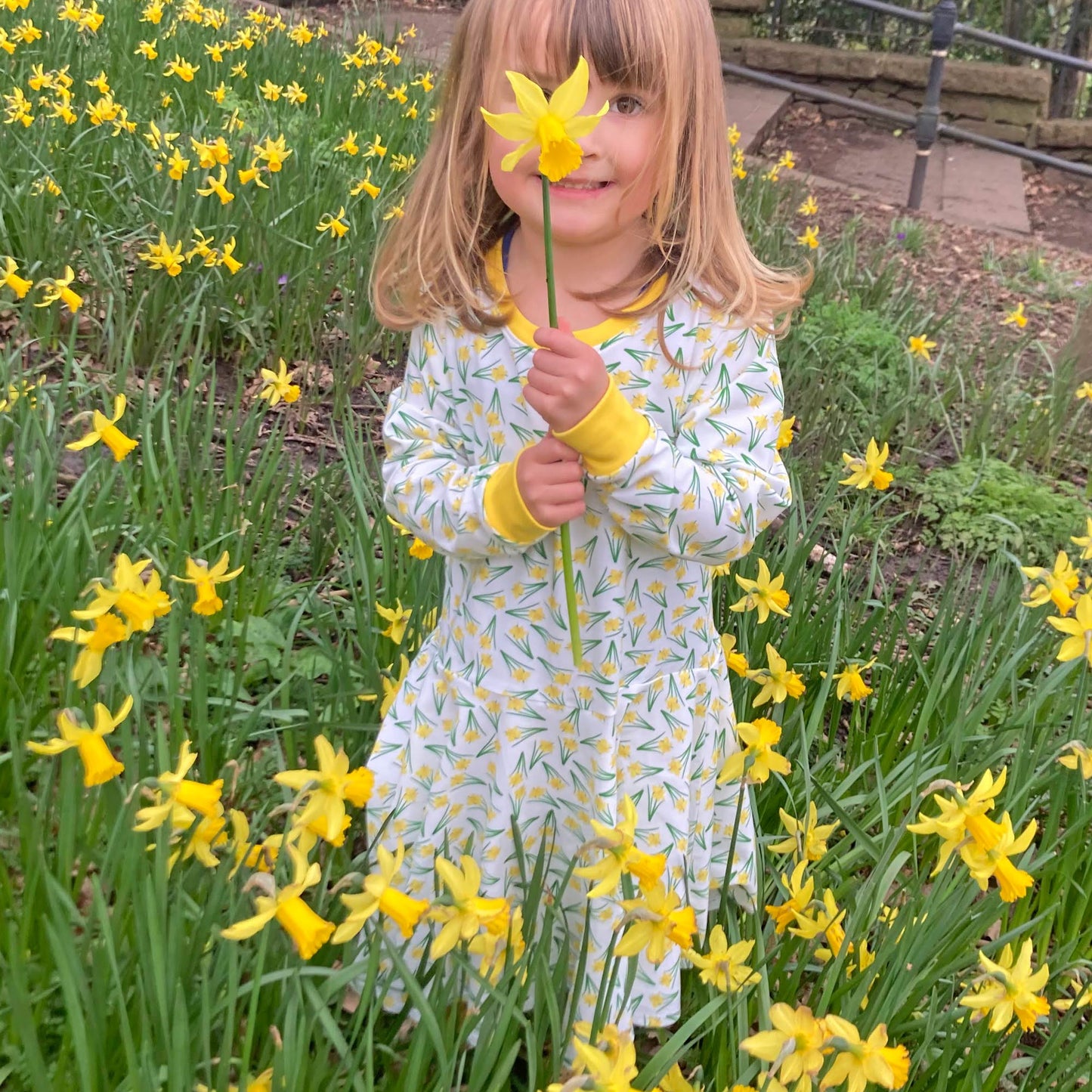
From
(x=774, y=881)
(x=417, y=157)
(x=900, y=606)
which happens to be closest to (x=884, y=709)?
(x=900, y=606)

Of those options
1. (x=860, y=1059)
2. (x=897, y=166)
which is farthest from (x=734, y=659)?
(x=897, y=166)

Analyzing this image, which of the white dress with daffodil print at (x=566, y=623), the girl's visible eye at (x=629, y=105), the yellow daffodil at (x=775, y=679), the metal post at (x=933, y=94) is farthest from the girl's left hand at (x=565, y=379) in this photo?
the metal post at (x=933, y=94)

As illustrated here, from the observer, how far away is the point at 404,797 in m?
1.48

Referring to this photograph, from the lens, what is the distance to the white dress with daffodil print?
4.43ft

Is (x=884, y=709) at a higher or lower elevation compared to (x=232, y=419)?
lower

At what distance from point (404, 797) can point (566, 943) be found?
35 centimetres

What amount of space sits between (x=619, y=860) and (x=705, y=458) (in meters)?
0.51

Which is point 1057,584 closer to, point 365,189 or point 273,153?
point 273,153

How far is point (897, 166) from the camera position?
7.89m

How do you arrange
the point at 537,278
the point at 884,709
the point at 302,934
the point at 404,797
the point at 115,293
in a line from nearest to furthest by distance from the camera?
the point at 302,934 → the point at 537,278 → the point at 404,797 → the point at 884,709 → the point at 115,293

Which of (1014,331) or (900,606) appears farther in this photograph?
(1014,331)

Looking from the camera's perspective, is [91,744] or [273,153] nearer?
[91,744]

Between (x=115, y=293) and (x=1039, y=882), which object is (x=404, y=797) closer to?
(x=1039, y=882)

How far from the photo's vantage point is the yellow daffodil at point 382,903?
100 cm
